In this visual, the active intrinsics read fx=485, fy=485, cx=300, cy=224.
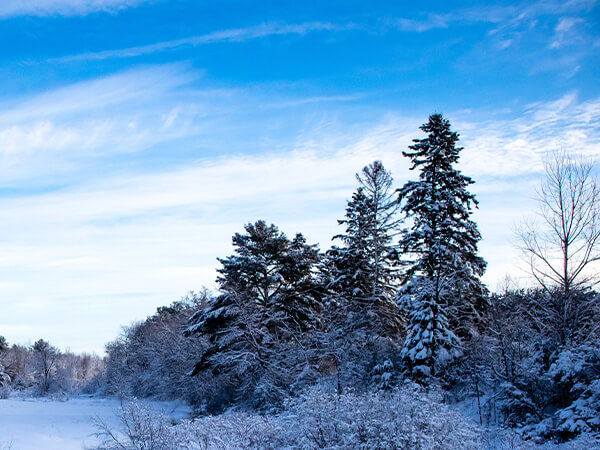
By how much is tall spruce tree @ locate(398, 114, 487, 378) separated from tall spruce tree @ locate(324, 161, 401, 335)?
5.56 metres

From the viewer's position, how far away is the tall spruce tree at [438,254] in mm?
22641

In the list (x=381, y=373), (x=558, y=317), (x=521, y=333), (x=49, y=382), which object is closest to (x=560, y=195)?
(x=558, y=317)

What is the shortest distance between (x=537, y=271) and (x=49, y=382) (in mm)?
72934

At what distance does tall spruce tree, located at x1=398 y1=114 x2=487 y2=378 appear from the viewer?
74.3ft

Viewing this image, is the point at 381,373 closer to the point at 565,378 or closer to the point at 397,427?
the point at 565,378

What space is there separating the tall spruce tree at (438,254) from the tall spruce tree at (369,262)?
18.2ft

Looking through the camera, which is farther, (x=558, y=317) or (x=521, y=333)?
(x=521, y=333)

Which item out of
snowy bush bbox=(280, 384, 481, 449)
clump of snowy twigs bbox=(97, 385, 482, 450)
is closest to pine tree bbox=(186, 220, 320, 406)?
clump of snowy twigs bbox=(97, 385, 482, 450)

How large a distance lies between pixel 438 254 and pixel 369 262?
867cm

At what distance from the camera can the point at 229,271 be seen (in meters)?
32.6

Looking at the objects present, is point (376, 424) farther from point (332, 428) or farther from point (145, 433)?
point (145, 433)

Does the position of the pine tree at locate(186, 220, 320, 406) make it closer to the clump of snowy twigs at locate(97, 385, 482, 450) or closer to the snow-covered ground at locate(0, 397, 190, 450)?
the snow-covered ground at locate(0, 397, 190, 450)

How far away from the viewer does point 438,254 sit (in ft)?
75.0

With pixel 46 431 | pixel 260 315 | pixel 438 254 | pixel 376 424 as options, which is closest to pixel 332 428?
pixel 376 424
